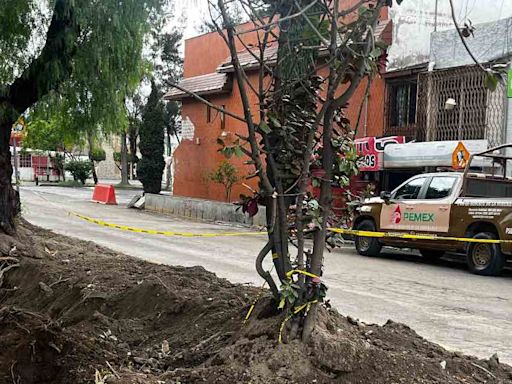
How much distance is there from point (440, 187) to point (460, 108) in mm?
5054

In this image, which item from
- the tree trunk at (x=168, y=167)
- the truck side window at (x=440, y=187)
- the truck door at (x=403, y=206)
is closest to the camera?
the truck side window at (x=440, y=187)

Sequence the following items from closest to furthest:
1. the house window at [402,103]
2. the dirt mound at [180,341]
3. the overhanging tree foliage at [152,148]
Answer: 1. the dirt mound at [180,341]
2. the house window at [402,103]
3. the overhanging tree foliage at [152,148]

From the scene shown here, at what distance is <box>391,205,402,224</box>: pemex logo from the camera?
1440cm

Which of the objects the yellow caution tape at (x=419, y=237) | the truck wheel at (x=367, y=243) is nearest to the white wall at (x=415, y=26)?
the truck wheel at (x=367, y=243)

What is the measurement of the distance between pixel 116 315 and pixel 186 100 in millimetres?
25331

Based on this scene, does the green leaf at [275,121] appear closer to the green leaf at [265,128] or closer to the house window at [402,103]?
the green leaf at [265,128]

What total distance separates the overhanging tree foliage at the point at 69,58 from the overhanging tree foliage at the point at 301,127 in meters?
3.71

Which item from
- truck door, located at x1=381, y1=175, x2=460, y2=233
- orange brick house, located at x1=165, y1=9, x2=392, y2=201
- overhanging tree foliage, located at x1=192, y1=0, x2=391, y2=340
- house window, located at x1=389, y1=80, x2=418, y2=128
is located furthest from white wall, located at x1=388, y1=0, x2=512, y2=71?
overhanging tree foliage, located at x1=192, y1=0, x2=391, y2=340

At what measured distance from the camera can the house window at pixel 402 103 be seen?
783 inches

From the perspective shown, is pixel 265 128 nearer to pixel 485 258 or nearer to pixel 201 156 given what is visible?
pixel 485 258

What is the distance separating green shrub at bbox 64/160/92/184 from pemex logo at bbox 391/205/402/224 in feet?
142

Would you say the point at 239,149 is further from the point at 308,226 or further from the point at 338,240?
the point at 338,240

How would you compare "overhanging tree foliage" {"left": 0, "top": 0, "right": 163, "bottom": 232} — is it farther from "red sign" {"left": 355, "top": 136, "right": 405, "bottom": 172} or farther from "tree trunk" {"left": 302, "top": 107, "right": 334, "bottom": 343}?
"red sign" {"left": 355, "top": 136, "right": 405, "bottom": 172}

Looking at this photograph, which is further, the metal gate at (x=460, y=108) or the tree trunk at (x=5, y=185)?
the metal gate at (x=460, y=108)
